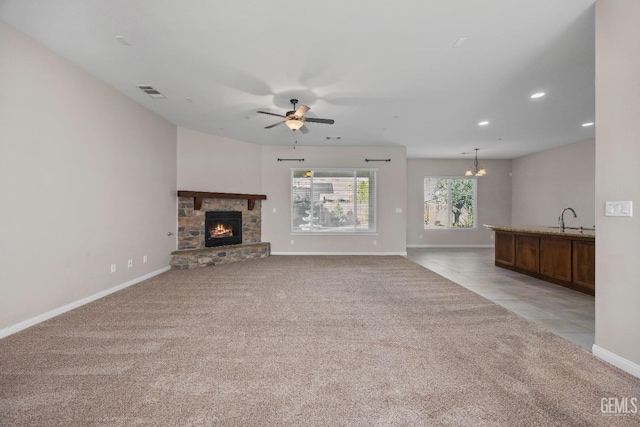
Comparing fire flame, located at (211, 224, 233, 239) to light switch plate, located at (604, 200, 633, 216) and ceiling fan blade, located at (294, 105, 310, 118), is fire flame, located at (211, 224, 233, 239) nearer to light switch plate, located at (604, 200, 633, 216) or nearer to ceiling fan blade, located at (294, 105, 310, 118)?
ceiling fan blade, located at (294, 105, 310, 118)

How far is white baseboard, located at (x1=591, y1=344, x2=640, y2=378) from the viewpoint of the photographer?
2006 millimetres

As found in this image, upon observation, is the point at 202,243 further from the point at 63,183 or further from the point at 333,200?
the point at 333,200

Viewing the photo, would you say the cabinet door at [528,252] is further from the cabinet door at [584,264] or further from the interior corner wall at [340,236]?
the interior corner wall at [340,236]

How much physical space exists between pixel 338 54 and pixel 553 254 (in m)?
4.58

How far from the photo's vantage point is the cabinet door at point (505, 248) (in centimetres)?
563

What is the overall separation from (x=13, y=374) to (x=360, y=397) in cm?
242

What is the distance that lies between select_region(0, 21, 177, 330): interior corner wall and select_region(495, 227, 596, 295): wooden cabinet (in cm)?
667

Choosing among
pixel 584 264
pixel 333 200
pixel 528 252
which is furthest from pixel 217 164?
pixel 584 264

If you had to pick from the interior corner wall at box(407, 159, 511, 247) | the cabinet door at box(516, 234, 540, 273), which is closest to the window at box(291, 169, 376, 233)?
the interior corner wall at box(407, 159, 511, 247)

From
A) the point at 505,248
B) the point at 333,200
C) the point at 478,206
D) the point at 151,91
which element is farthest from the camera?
the point at 478,206

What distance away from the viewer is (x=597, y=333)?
2312 mm

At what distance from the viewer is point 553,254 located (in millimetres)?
4648

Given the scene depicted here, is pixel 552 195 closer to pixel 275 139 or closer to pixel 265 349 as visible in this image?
pixel 275 139

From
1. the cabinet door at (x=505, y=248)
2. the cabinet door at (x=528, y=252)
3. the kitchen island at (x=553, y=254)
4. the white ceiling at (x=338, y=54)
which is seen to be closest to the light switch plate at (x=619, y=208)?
the white ceiling at (x=338, y=54)
